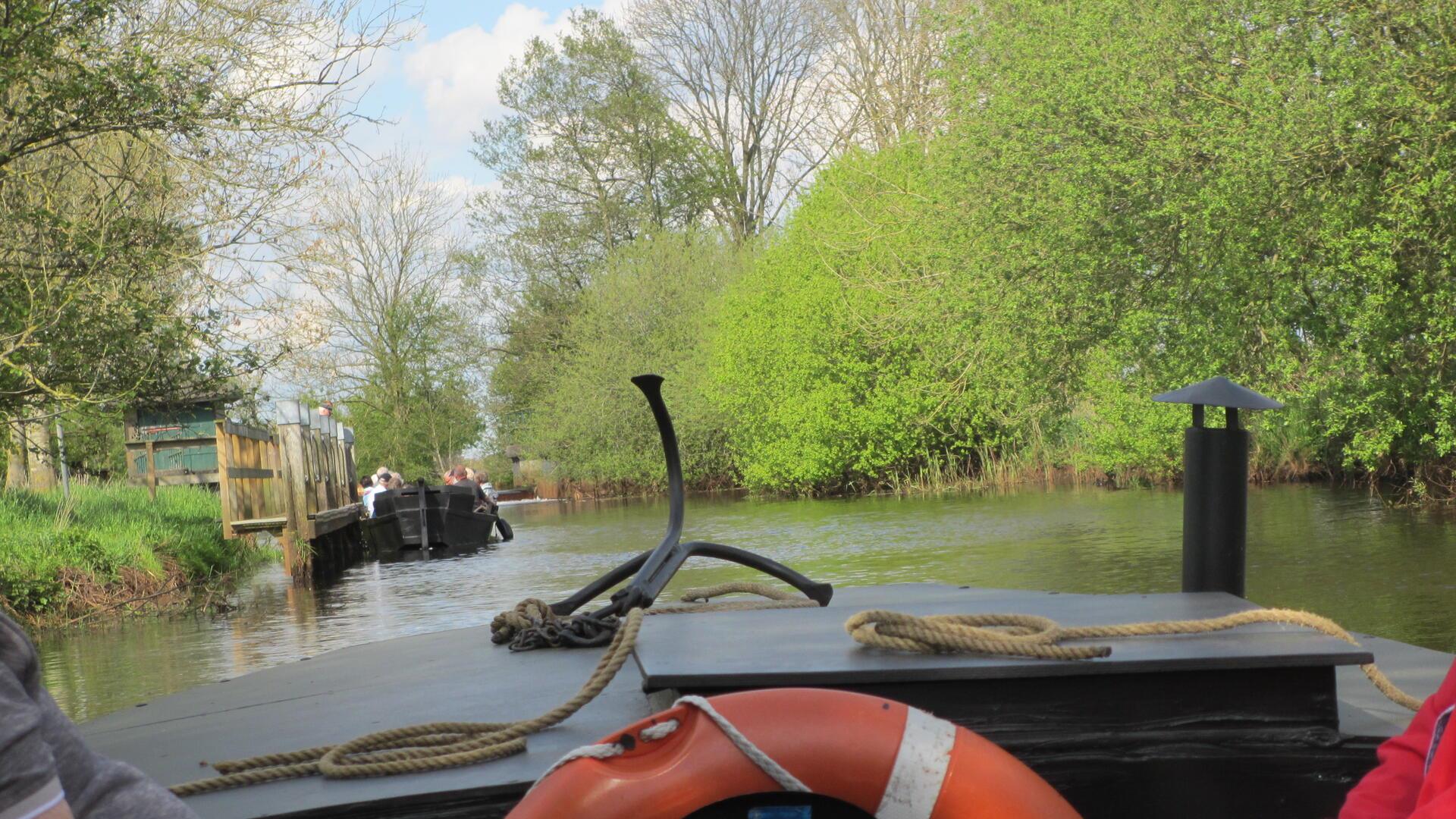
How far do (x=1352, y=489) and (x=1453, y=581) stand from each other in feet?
32.0

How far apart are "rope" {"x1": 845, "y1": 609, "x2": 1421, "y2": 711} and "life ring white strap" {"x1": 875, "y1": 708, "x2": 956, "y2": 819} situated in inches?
29.2

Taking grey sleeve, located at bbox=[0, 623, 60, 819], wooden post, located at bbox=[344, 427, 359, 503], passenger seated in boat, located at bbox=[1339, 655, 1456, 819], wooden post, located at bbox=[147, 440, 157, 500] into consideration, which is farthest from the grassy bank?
passenger seated in boat, located at bbox=[1339, 655, 1456, 819]

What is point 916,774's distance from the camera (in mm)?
1621

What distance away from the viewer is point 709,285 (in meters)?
36.8

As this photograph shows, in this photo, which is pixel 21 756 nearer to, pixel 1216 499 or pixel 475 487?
pixel 1216 499

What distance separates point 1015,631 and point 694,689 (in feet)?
2.03

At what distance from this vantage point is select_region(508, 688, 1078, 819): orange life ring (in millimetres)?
1605

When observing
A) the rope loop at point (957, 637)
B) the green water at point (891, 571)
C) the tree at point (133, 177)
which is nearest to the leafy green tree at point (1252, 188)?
the green water at point (891, 571)

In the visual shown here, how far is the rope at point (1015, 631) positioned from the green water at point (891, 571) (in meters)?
5.76

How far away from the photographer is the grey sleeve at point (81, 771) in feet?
4.81

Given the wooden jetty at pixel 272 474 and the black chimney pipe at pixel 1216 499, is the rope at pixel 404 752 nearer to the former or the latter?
the black chimney pipe at pixel 1216 499

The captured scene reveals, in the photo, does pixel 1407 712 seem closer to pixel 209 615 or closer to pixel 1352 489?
pixel 209 615

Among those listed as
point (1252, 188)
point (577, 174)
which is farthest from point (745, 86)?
point (1252, 188)

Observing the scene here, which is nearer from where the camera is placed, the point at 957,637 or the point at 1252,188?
the point at 957,637
